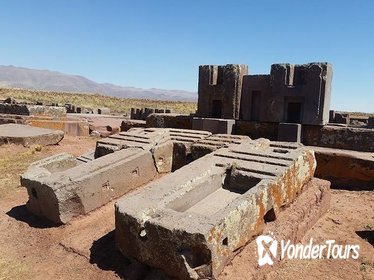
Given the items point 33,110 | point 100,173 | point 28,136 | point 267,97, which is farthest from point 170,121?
point 33,110

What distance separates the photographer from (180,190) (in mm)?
4398

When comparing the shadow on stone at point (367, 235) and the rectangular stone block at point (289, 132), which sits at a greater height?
the rectangular stone block at point (289, 132)

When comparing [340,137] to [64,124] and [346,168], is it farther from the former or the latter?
[64,124]

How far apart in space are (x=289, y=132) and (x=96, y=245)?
4.84 metres

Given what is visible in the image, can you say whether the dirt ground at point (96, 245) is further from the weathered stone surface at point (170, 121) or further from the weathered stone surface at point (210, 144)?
the weathered stone surface at point (170, 121)

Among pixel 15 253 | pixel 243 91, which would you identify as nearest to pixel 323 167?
pixel 243 91

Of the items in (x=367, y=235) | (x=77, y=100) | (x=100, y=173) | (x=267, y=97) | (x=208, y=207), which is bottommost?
(x=367, y=235)

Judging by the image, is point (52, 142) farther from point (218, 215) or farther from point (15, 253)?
point (218, 215)

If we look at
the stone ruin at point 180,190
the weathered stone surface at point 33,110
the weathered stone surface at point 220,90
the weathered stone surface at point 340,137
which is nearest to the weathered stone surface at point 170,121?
the weathered stone surface at point 220,90

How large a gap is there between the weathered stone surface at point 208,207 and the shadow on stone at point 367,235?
3.30ft

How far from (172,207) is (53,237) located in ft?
6.02

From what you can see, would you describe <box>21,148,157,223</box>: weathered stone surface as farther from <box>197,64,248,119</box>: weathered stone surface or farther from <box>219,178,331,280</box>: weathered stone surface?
<box>197,64,248,119</box>: weathered stone surface

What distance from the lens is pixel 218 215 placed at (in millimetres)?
3492

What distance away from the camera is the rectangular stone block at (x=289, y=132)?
7.52 m
